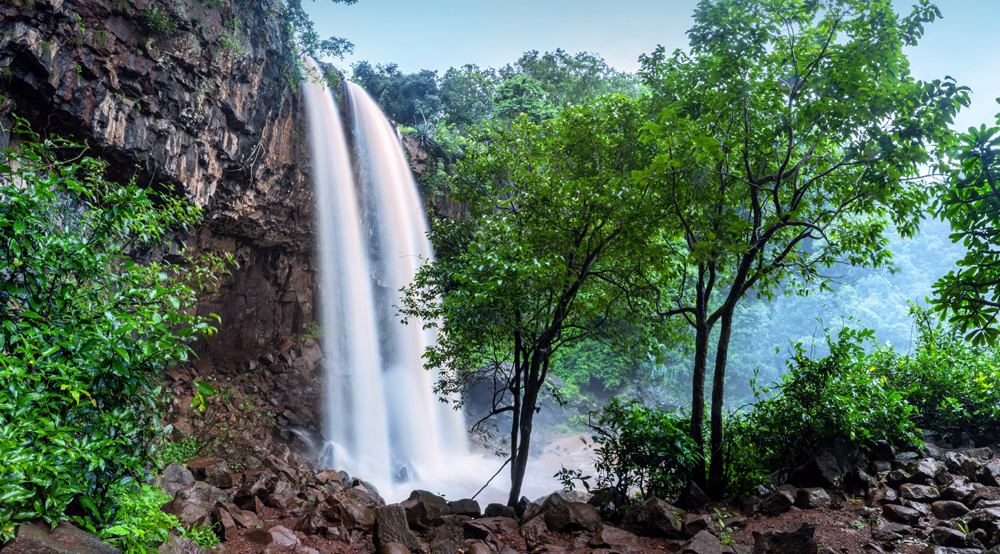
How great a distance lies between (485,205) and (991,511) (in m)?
6.43

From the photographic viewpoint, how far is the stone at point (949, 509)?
384 cm

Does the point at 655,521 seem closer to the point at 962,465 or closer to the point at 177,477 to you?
the point at 962,465

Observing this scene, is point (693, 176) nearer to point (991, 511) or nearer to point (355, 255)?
point (991, 511)

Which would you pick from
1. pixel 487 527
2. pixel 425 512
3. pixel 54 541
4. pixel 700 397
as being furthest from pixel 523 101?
pixel 54 541

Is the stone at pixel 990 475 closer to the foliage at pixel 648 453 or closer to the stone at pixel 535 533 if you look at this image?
the foliage at pixel 648 453

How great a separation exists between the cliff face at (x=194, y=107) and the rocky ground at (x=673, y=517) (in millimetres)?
3690

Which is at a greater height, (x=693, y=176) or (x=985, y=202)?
(x=693, y=176)

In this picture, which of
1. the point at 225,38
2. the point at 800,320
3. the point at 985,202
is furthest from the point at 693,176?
the point at 800,320

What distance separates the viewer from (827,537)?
383 centimetres

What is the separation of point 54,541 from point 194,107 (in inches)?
367

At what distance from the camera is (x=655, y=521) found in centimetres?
452

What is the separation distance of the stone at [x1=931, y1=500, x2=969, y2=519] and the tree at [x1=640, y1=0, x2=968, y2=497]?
1.96 metres

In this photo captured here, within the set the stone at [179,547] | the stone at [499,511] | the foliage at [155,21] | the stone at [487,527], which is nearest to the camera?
the stone at [179,547]

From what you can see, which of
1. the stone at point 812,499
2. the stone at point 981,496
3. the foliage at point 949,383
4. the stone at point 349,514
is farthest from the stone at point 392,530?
the foliage at point 949,383
